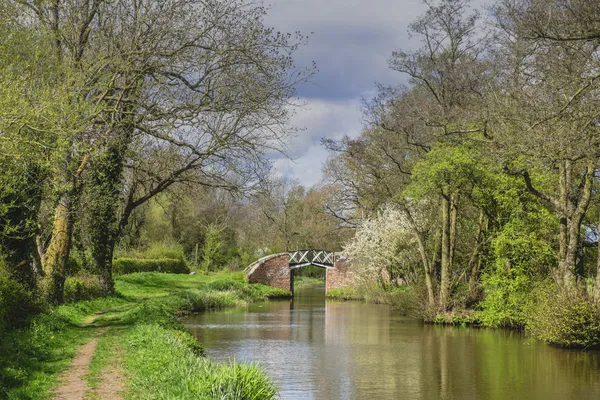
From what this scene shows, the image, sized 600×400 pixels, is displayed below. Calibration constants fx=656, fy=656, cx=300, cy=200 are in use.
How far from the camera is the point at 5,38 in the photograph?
10570 mm

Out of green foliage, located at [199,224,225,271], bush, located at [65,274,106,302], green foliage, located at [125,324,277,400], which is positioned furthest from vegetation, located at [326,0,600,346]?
green foliage, located at [199,224,225,271]

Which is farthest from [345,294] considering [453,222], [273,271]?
[453,222]

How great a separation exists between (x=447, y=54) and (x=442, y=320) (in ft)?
32.1

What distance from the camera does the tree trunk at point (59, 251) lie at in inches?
678

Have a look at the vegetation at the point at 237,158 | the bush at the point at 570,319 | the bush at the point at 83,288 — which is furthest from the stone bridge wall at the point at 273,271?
the bush at the point at 570,319

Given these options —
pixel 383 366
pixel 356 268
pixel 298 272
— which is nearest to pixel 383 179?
pixel 356 268

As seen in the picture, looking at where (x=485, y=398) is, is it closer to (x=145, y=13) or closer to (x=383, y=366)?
(x=383, y=366)

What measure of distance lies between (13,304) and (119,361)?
3.80 metres

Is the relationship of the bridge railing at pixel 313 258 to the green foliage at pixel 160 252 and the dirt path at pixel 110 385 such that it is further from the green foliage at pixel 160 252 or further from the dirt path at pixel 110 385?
the dirt path at pixel 110 385

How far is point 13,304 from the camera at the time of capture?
1320cm

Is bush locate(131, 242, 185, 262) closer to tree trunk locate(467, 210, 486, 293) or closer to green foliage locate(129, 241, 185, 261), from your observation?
green foliage locate(129, 241, 185, 261)

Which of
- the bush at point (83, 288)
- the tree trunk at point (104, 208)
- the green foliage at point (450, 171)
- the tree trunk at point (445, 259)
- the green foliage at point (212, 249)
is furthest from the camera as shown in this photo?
the green foliage at point (212, 249)

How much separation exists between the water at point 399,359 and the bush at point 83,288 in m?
3.45

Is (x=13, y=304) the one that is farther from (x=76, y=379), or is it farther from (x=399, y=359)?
(x=399, y=359)
